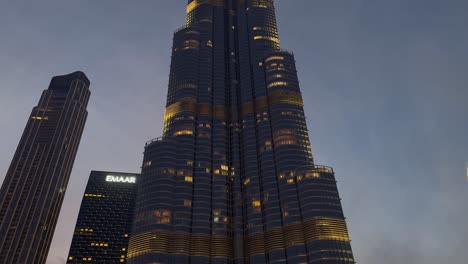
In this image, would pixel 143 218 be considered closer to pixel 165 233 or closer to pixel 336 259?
pixel 165 233

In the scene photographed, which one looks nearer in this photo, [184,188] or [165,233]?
[165,233]

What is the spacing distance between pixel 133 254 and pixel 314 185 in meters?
85.9

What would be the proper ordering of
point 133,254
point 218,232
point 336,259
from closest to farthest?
point 336,259 < point 133,254 < point 218,232

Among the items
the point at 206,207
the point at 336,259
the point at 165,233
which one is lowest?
the point at 336,259

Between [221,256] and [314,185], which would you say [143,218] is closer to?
[221,256]

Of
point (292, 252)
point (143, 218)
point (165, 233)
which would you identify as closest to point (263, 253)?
point (292, 252)

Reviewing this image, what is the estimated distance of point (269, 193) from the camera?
655 feet

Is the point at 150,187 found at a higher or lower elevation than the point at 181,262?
higher

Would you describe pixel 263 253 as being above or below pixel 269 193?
below

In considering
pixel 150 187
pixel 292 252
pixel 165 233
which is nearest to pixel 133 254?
pixel 165 233

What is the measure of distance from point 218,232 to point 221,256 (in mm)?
12208

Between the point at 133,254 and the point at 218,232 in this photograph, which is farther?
the point at 218,232

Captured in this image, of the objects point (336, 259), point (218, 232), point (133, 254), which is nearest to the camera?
point (336, 259)

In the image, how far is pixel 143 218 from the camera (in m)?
186
